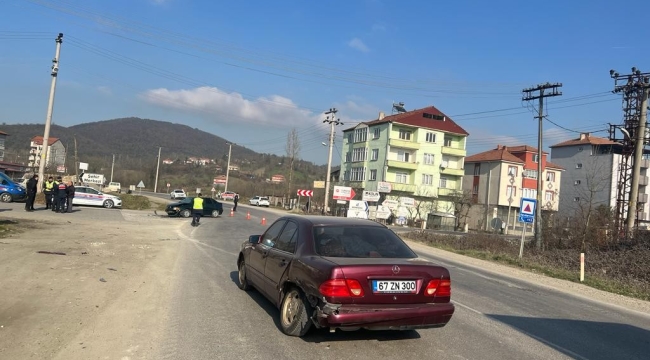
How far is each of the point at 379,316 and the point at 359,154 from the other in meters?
69.0

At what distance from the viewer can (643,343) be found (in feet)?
22.3

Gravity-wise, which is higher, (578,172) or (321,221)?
(578,172)

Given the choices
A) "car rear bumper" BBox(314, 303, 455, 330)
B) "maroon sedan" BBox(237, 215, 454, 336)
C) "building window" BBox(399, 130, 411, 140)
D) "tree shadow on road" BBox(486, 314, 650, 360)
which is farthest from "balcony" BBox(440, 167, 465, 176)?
"car rear bumper" BBox(314, 303, 455, 330)

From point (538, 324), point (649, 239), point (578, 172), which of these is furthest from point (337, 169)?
point (538, 324)

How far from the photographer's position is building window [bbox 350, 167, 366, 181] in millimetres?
70750

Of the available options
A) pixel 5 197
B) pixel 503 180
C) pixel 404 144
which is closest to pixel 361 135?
pixel 404 144

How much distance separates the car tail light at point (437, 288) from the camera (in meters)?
5.43

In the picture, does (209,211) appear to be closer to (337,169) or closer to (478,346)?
(478,346)

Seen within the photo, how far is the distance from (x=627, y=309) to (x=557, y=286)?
3.52 metres

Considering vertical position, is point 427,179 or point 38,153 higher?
point 427,179

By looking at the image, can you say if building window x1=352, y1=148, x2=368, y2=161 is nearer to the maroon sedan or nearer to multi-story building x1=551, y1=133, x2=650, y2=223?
multi-story building x1=551, y1=133, x2=650, y2=223

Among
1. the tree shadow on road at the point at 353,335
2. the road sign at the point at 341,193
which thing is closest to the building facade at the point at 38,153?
the road sign at the point at 341,193

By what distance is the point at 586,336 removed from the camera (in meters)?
6.91

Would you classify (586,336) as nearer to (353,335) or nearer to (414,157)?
(353,335)
